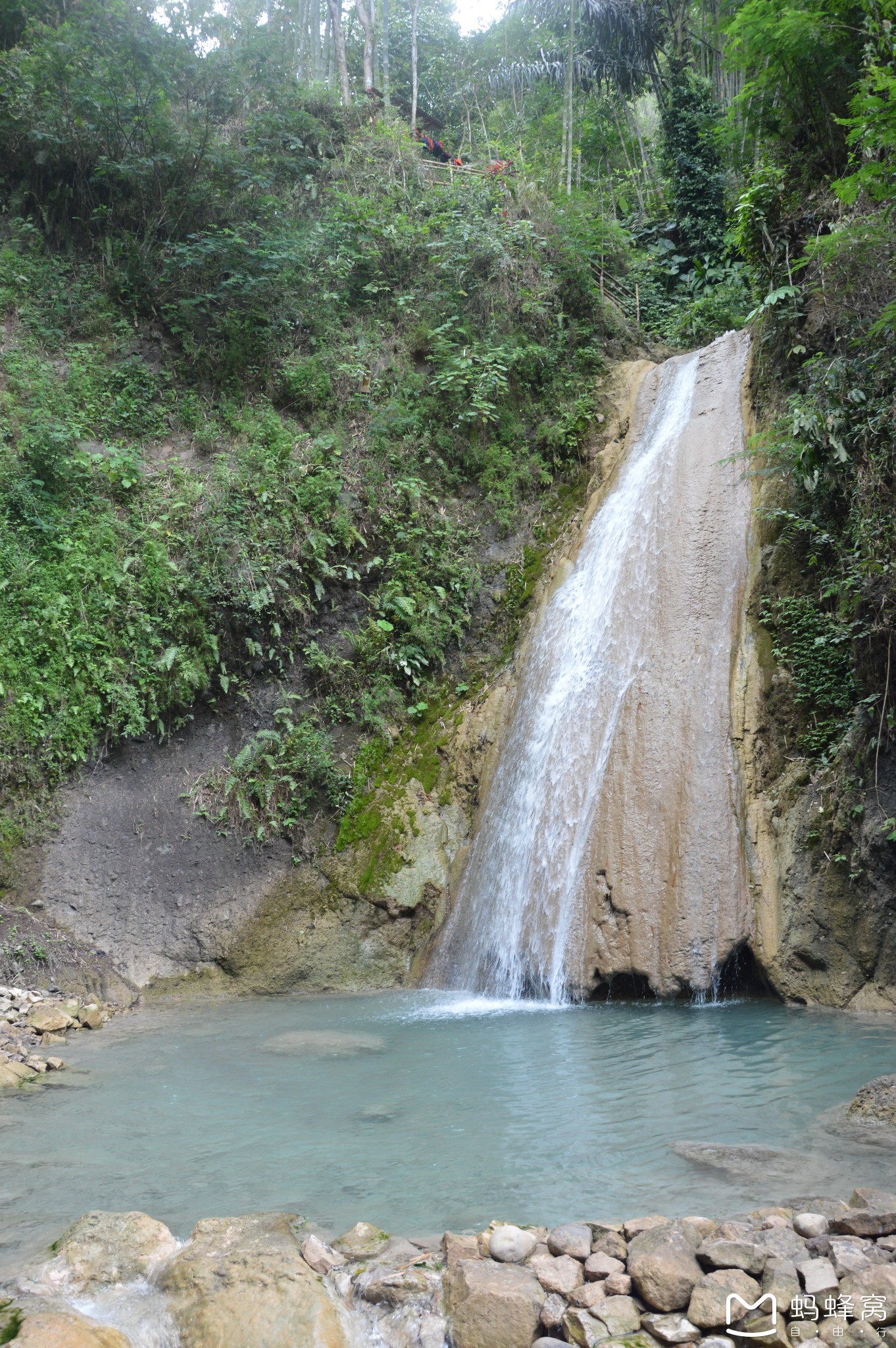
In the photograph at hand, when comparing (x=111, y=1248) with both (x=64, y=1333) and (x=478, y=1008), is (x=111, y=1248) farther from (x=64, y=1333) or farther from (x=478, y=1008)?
(x=478, y=1008)

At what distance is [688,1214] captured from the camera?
3549mm

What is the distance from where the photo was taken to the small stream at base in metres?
3.91

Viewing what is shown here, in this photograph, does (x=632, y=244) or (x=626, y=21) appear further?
(x=626, y=21)

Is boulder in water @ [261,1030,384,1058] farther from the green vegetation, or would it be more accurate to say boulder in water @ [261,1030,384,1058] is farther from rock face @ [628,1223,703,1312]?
rock face @ [628,1223,703,1312]

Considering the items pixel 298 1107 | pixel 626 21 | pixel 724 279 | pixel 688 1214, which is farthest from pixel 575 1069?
pixel 626 21

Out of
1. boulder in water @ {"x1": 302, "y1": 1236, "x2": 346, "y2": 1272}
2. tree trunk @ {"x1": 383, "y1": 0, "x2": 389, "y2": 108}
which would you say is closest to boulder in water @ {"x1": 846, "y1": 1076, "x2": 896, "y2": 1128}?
boulder in water @ {"x1": 302, "y1": 1236, "x2": 346, "y2": 1272}

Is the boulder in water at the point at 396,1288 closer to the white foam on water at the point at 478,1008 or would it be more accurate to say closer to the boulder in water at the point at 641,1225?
the boulder in water at the point at 641,1225

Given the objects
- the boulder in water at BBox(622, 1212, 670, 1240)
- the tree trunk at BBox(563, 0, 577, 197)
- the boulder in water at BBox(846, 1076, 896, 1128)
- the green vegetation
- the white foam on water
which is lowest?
the white foam on water

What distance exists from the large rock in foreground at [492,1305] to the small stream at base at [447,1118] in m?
0.55

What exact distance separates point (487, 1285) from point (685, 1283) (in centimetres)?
67

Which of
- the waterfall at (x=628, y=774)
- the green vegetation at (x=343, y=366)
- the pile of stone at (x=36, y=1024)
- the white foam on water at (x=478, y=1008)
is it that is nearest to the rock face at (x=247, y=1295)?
the pile of stone at (x=36, y=1024)

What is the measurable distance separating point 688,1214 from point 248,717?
818 cm

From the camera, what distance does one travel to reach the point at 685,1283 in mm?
2934

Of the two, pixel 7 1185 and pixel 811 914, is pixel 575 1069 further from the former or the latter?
pixel 7 1185
